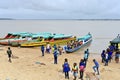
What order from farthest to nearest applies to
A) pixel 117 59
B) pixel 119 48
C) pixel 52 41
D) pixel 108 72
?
pixel 52 41 → pixel 119 48 → pixel 117 59 → pixel 108 72

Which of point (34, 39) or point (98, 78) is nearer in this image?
point (98, 78)

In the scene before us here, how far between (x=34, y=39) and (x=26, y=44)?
11.7 ft

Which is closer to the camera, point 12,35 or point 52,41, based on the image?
point 52,41

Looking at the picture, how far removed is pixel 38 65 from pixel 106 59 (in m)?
5.88

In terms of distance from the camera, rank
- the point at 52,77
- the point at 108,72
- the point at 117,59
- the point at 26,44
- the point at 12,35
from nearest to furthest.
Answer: the point at 52,77, the point at 108,72, the point at 117,59, the point at 26,44, the point at 12,35

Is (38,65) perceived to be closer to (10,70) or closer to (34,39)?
(10,70)

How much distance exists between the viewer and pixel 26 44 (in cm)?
3466

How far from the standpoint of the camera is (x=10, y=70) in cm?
1767

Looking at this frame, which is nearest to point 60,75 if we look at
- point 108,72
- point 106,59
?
point 108,72

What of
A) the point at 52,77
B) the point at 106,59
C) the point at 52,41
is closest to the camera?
the point at 52,77

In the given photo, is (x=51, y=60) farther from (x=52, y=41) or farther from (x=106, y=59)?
(x=52, y=41)

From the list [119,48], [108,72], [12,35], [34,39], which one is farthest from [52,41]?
[108,72]

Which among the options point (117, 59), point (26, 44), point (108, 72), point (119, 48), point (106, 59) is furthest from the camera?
point (26, 44)

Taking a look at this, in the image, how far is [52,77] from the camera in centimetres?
1670
